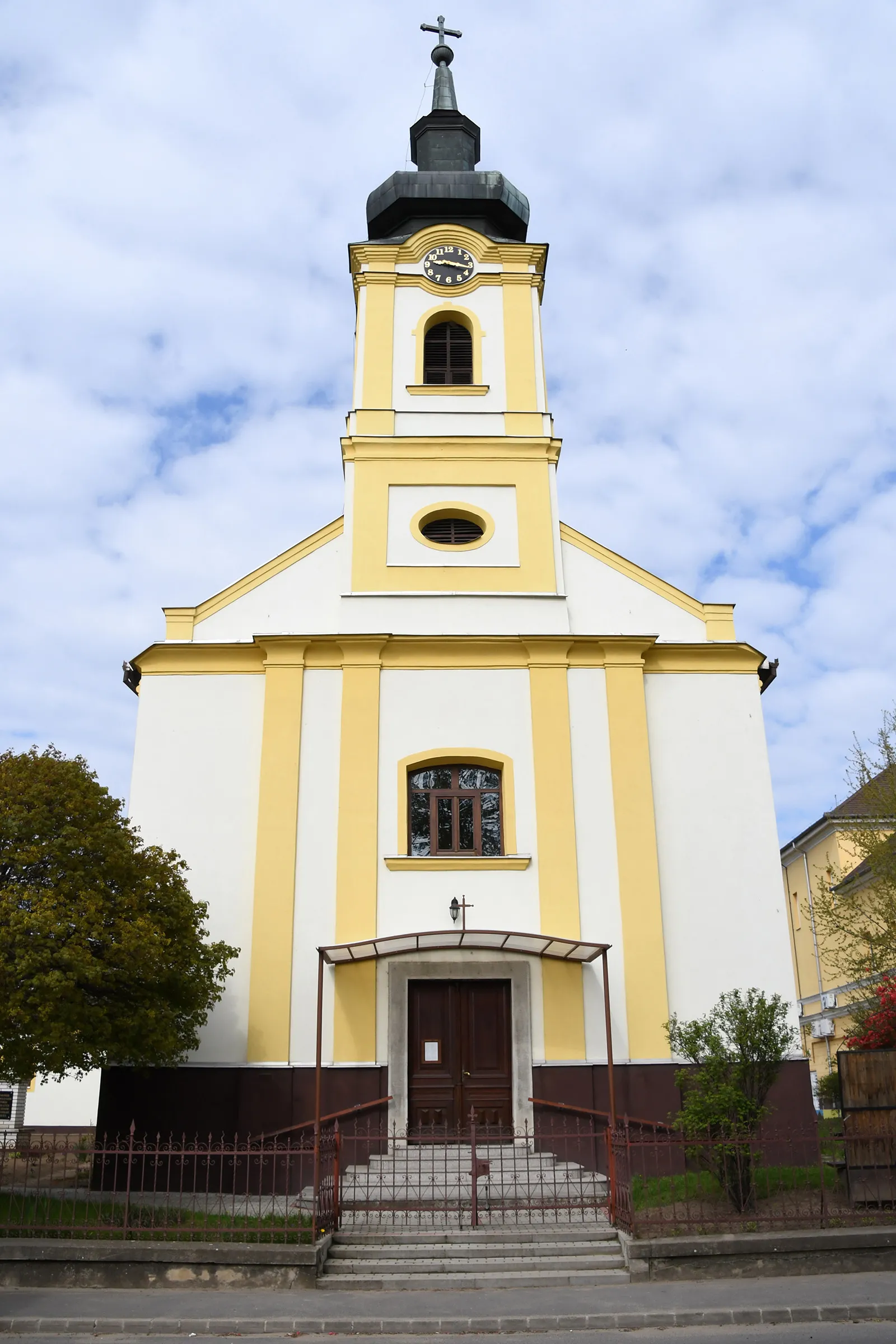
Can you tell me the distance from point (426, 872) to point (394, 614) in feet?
13.9

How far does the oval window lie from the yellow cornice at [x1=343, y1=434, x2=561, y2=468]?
3.61 feet

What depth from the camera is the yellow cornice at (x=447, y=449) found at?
19.6m

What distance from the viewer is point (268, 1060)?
51.2 ft

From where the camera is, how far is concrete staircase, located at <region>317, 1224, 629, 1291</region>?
35.3 ft

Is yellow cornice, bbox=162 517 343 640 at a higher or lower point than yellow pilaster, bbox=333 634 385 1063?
higher

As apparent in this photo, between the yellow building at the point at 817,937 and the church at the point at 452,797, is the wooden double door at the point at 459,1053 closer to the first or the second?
the church at the point at 452,797

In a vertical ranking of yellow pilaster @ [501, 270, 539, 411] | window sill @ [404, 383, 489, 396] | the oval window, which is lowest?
the oval window

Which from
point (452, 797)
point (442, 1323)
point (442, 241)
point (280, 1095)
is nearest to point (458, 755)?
point (452, 797)

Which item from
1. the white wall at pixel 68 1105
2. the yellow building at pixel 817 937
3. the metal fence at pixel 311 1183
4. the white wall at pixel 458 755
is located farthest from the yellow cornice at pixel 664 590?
the white wall at pixel 68 1105

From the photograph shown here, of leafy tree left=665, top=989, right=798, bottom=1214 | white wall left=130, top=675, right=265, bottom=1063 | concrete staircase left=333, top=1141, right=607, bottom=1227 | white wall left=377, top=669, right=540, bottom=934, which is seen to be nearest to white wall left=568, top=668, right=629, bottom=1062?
white wall left=377, top=669, right=540, bottom=934

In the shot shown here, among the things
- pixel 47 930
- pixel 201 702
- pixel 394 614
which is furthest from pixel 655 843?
pixel 47 930

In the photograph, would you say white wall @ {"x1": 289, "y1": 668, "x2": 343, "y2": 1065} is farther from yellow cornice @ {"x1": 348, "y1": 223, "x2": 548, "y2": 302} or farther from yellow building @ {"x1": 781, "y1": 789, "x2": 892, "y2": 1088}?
yellow building @ {"x1": 781, "y1": 789, "x2": 892, "y2": 1088}

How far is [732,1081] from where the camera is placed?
42.0 feet

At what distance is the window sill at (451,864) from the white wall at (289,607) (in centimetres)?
387
